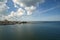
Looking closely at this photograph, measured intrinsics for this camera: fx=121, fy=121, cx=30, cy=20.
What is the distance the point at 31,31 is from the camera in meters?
3.83

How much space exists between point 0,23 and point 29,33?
96 centimetres

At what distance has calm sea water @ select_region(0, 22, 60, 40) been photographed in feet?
12.4

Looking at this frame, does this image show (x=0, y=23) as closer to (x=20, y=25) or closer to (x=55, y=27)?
(x=20, y=25)

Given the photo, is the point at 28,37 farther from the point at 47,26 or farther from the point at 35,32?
the point at 47,26

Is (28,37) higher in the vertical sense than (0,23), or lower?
lower

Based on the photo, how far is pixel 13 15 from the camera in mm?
3738

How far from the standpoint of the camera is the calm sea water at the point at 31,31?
377cm

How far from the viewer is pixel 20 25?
380 cm

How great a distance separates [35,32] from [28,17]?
1.73ft

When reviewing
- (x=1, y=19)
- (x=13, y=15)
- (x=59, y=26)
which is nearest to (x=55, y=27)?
(x=59, y=26)

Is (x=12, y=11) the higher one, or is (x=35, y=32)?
(x=12, y=11)

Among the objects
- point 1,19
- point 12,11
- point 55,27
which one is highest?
point 12,11

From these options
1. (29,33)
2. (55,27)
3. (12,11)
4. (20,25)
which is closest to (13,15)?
(12,11)

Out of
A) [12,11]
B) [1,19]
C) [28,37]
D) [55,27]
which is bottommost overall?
[28,37]
